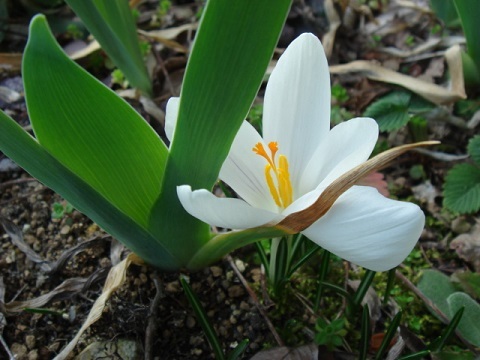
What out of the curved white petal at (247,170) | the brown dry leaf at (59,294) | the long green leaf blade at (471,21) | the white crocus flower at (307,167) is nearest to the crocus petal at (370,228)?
the white crocus flower at (307,167)

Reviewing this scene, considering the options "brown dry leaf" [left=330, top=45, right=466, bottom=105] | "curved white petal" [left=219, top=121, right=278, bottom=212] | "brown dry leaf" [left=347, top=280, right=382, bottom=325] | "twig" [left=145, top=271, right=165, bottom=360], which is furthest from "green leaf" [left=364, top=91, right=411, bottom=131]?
"twig" [left=145, top=271, right=165, bottom=360]

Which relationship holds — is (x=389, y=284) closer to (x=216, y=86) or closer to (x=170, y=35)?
(x=216, y=86)

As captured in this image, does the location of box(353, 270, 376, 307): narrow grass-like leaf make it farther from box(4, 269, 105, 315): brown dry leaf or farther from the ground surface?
box(4, 269, 105, 315): brown dry leaf

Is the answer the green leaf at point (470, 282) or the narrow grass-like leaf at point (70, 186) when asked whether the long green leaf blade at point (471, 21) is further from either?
the narrow grass-like leaf at point (70, 186)

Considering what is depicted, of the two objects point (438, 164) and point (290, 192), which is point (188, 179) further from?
point (438, 164)

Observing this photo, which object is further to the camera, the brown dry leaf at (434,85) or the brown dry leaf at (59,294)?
the brown dry leaf at (434,85)

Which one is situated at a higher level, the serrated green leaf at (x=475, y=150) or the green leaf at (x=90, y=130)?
the green leaf at (x=90, y=130)
